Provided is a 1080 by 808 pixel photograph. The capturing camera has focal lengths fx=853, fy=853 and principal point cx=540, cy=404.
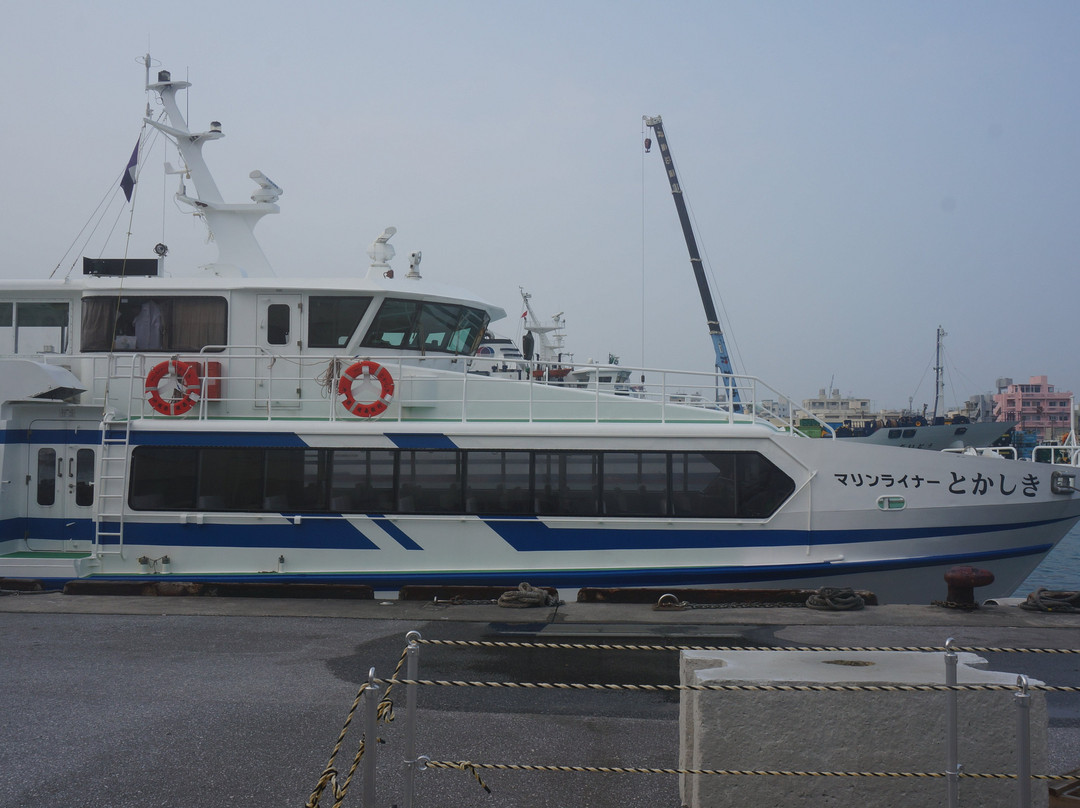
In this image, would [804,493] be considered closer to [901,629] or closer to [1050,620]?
[901,629]

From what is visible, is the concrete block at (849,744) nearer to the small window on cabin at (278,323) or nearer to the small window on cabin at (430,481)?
the small window on cabin at (430,481)

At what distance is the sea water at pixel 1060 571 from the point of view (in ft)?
71.2

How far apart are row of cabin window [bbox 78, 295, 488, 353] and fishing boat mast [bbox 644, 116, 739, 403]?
31.2 meters

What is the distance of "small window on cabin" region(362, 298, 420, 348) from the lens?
1071cm

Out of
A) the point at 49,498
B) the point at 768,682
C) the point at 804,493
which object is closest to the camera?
the point at 768,682

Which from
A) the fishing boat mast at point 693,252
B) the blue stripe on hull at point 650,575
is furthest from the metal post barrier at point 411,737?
the fishing boat mast at point 693,252

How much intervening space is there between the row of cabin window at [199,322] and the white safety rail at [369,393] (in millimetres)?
229

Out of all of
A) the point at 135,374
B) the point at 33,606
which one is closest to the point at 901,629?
the point at 33,606

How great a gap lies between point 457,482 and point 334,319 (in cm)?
278

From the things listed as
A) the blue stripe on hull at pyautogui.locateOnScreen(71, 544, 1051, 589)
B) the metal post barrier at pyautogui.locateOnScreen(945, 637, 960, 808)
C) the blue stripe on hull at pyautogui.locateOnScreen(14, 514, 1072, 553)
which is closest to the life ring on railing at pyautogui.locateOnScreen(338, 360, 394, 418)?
the blue stripe on hull at pyautogui.locateOnScreen(14, 514, 1072, 553)

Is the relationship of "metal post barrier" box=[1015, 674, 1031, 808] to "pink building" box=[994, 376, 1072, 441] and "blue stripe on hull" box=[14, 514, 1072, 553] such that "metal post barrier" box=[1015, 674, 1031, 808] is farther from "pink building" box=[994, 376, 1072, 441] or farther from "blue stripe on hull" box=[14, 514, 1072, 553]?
"pink building" box=[994, 376, 1072, 441]

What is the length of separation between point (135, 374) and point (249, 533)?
2689 millimetres

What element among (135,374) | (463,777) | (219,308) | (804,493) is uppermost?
(219,308)

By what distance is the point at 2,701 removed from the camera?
18.9 ft
